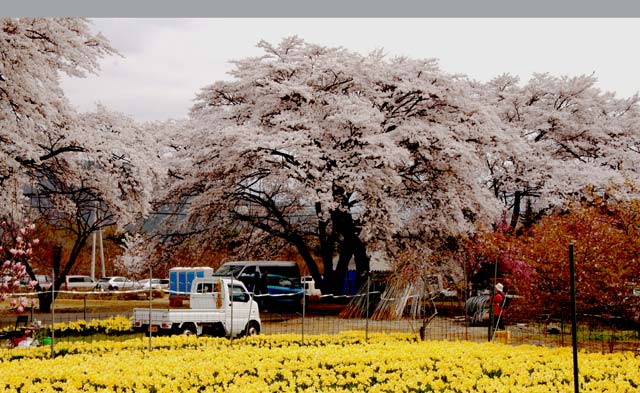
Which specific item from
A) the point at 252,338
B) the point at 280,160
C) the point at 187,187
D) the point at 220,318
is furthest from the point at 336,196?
the point at 252,338

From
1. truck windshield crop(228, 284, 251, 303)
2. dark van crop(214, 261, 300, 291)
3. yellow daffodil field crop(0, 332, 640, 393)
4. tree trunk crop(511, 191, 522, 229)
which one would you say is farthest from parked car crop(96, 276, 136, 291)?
yellow daffodil field crop(0, 332, 640, 393)

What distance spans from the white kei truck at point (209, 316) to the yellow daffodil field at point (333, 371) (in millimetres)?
3592

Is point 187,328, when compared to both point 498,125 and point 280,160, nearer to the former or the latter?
point 280,160

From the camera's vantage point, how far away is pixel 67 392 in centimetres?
611

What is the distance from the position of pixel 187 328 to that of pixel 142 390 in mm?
6467

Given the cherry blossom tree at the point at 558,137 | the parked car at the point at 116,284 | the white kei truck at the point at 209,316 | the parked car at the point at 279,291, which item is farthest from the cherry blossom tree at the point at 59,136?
the parked car at the point at 116,284

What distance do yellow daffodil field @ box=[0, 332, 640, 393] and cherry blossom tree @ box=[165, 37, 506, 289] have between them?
996 cm

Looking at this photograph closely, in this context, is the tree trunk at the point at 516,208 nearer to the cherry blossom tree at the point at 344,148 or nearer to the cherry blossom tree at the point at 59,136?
the cherry blossom tree at the point at 344,148

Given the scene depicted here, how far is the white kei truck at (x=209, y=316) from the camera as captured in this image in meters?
12.2

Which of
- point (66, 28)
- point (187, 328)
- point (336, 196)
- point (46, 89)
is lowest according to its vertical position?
point (187, 328)

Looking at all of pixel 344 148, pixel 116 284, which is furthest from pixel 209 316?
pixel 116 284

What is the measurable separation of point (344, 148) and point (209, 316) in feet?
25.2

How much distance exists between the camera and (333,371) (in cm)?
681

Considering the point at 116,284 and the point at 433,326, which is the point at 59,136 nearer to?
the point at 433,326
